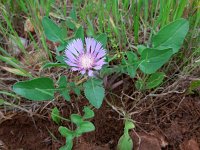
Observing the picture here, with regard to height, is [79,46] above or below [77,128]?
above

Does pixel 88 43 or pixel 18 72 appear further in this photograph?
pixel 18 72

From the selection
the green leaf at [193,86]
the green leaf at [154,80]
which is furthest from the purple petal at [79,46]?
the green leaf at [193,86]

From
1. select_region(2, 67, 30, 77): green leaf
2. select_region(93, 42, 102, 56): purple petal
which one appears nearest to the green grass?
select_region(2, 67, 30, 77): green leaf

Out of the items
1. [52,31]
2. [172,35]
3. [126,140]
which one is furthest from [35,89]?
[172,35]

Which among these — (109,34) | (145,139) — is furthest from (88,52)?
(145,139)

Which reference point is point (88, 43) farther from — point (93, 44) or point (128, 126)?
point (128, 126)
